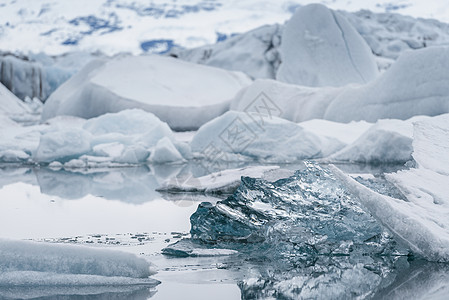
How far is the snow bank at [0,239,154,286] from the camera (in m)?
1.71

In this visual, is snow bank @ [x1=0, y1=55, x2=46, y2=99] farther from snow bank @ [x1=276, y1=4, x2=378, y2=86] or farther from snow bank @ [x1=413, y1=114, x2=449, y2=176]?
snow bank @ [x1=413, y1=114, x2=449, y2=176]

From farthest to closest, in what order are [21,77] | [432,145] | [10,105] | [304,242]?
[21,77] → [10,105] → [432,145] → [304,242]

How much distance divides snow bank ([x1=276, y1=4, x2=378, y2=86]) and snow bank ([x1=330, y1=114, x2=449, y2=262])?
27.0ft

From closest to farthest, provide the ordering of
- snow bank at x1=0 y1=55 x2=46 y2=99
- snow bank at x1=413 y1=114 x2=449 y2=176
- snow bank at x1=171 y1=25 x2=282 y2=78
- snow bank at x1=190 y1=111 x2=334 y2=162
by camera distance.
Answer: snow bank at x1=413 y1=114 x2=449 y2=176 < snow bank at x1=190 y1=111 x2=334 y2=162 < snow bank at x1=171 y1=25 x2=282 y2=78 < snow bank at x1=0 y1=55 x2=46 y2=99

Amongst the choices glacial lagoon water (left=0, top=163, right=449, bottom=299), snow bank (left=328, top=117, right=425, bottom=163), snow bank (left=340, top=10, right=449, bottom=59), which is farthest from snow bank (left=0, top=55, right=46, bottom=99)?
glacial lagoon water (left=0, top=163, right=449, bottom=299)

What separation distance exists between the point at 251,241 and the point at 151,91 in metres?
8.98

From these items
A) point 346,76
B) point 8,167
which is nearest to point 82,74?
point 346,76

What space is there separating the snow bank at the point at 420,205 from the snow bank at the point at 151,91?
7.79 meters

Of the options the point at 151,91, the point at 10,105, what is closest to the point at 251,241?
the point at 151,91

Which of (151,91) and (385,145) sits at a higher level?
(385,145)

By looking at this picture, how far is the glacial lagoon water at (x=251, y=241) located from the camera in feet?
5.45

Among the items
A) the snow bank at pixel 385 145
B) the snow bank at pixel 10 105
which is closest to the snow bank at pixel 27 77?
the snow bank at pixel 10 105

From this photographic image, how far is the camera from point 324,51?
11.0 metres

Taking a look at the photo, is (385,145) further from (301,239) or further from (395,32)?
(395,32)
